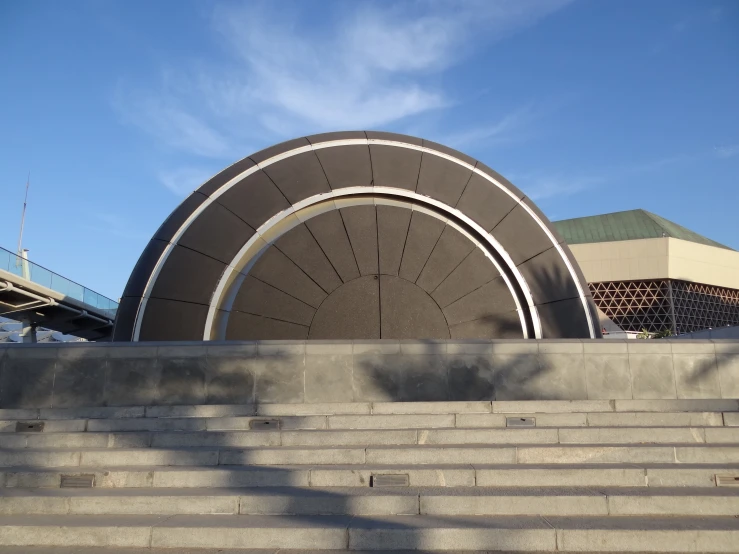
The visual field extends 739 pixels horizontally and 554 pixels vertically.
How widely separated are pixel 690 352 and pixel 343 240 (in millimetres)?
7994

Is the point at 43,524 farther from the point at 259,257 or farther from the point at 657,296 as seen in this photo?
the point at 657,296

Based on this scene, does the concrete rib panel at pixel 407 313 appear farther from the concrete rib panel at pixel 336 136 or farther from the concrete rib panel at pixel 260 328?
the concrete rib panel at pixel 336 136

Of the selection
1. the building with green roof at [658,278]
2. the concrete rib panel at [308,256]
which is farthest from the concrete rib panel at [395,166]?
the building with green roof at [658,278]

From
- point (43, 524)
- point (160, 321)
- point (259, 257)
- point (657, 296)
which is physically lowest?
point (43, 524)

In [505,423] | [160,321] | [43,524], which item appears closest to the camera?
[43,524]

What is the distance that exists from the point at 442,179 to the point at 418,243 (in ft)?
6.02

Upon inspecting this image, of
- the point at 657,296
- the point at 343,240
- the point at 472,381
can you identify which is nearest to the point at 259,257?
the point at 343,240

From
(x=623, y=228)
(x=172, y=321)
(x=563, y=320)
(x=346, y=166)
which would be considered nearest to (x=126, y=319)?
(x=172, y=321)

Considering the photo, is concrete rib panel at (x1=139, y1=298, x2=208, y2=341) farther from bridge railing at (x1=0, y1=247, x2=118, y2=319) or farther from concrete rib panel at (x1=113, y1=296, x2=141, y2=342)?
bridge railing at (x1=0, y1=247, x2=118, y2=319)

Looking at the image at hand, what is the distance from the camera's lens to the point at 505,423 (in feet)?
28.9

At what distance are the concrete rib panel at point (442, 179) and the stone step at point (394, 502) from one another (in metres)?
10.3

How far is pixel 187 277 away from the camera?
48.1 feet

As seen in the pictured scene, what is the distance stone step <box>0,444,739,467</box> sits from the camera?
721cm

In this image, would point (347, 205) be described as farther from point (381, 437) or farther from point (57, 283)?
point (57, 283)
